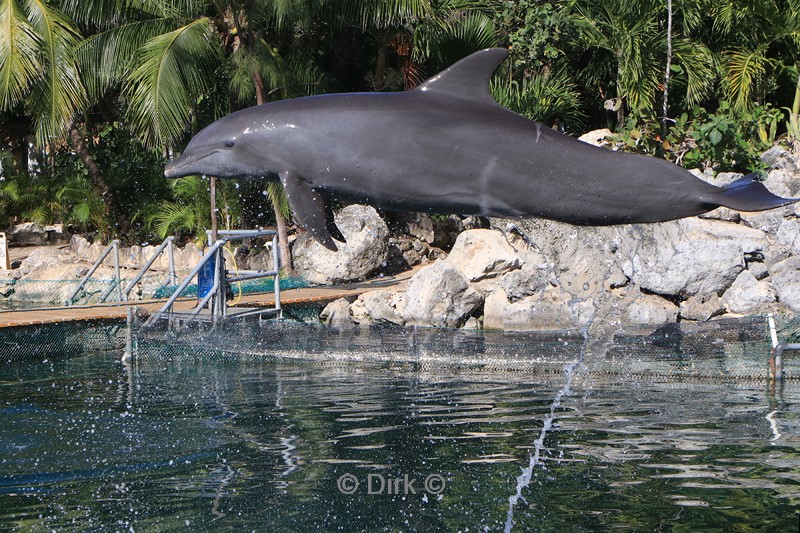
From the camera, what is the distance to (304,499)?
6.86 m

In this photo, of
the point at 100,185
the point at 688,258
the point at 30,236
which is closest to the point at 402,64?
the point at 100,185

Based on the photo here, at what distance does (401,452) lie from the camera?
26.6ft

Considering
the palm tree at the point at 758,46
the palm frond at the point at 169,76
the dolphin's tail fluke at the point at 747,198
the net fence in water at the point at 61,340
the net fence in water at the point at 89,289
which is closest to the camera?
the dolphin's tail fluke at the point at 747,198

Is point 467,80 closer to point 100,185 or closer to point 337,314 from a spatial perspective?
point 337,314

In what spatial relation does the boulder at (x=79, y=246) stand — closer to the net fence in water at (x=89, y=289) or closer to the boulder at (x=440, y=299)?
the net fence in water at (x=89, y=289)

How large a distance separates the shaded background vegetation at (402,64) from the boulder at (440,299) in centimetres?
380

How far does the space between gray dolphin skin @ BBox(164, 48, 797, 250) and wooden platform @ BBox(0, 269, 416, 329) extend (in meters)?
10.1

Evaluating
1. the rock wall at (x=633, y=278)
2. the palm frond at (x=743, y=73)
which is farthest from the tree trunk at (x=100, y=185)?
the palm frond at (x=743, y=73)

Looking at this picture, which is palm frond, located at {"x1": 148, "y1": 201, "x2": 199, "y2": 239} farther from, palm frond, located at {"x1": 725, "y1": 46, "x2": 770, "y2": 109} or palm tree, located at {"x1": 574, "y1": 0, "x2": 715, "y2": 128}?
palm frond, located at {"x1": 725, "y1": 46, "x2": 770, "y2": 109}

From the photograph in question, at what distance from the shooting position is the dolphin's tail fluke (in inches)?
170

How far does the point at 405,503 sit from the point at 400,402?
3279 mm

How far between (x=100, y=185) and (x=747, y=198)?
2062 cm

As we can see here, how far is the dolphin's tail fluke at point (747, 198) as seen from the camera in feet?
14.1

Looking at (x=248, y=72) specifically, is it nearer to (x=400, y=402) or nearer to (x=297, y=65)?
(x=297, y=65)
